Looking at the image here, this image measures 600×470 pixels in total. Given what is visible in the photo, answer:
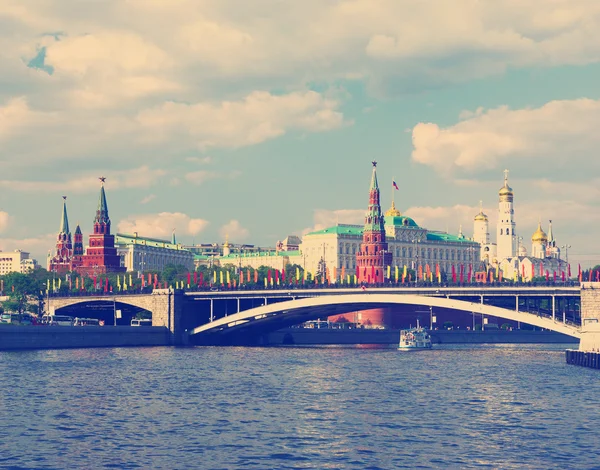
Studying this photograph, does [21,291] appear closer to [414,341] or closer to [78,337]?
[78,337]

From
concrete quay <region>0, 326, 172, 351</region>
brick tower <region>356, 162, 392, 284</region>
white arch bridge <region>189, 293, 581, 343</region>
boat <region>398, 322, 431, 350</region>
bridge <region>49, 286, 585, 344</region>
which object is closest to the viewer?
white arch bridge <region>189, 293, 581, 343</region>

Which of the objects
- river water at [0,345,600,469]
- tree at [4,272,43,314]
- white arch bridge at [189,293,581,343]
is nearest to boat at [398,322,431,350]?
white arch bridge at [189,293,581,343]

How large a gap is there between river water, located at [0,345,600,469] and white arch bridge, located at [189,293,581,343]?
961 centimetres

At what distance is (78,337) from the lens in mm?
122125

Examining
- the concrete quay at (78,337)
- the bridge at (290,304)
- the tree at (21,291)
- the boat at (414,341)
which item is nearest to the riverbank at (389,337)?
the bridge at (290,304)

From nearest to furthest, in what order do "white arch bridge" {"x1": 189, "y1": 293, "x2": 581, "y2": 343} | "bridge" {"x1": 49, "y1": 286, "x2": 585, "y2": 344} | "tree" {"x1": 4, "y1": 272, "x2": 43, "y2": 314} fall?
1. "white arch bridge" {"x1": 189, "y1": 293, "x2": 581, "y2": 343}
2. "bridge" {"x1": 49, "y1": 286, "x2": 585, "y2": 344}
3. "tree" {"x1": 4, "y1": 272, "x2": 43, "y2": 314}

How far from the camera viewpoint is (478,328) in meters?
173

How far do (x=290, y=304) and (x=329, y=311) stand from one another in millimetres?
8278

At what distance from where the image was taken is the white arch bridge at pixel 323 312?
105125mm

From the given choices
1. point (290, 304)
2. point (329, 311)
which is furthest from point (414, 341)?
point (290, 304)

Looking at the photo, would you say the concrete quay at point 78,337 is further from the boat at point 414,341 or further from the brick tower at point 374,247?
the brick tower at point 374,247

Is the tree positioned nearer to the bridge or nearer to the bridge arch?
the bridge

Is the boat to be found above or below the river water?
above

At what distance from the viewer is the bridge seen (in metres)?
108
